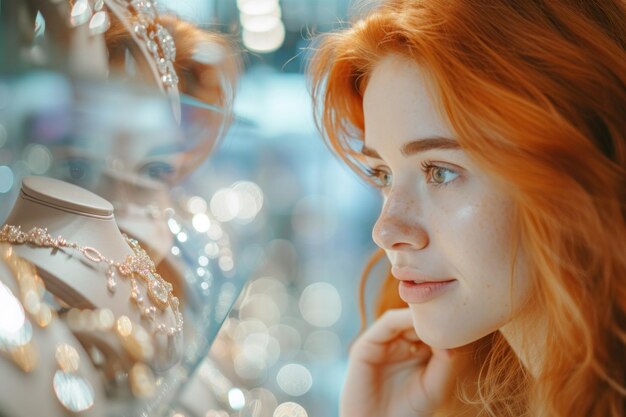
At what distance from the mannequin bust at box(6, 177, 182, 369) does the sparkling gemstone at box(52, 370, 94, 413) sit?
0.03 m

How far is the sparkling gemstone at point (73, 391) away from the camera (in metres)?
0.46

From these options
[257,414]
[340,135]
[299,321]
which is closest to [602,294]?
[257,414]

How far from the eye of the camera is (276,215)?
223 centimetres

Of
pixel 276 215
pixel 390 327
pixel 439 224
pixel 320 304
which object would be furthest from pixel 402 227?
pixel 320 304

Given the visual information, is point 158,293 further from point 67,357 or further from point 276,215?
point 276,215

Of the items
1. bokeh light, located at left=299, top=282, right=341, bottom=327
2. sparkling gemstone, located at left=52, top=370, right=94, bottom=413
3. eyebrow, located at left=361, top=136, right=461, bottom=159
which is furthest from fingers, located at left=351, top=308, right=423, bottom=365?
bokeh light, located at left=299, top=282, right=341, bottom=327

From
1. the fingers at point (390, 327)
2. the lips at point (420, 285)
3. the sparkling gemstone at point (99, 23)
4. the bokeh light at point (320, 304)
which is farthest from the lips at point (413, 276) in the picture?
the bokeh light at point (320, 304)

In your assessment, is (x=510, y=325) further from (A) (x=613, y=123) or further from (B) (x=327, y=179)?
(B) (x=327, y=179)

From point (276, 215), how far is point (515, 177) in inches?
61.2

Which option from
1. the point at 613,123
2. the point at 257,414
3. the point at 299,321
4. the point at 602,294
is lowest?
the point at 299,321

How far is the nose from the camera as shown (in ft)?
2.58

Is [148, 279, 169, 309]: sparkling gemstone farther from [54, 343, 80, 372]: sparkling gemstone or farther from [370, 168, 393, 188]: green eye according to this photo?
[370, 168, 393, 188]: green eye

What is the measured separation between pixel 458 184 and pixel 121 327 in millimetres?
422

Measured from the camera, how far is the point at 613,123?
0.74 metres
